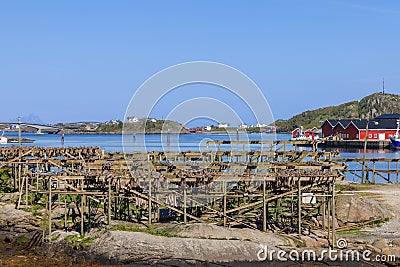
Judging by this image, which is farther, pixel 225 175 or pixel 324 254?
pixel 225 175

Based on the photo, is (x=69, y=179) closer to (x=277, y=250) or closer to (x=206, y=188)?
(x=206, y=188)

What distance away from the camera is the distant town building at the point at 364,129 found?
118938 mm

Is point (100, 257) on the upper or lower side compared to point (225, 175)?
lower

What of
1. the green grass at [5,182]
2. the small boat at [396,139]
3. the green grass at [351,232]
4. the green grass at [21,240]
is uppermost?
the small boat at [396,139]

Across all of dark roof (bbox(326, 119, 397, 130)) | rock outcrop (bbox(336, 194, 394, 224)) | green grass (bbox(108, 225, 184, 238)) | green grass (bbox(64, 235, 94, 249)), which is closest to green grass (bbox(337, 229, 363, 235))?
rock outcrop (bbox(336, 194, 394, 224))

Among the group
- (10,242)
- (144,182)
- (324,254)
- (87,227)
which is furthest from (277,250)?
(10,242)

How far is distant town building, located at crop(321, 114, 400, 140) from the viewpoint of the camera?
11894cm

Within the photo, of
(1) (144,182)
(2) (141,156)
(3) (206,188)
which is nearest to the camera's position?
(1) (144,182)

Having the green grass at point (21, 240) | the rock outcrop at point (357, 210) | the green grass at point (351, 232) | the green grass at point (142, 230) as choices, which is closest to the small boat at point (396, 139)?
the rock outcrop at point (357, 210)

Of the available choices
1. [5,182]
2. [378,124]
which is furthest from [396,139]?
[5,182]

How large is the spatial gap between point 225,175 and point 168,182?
2759 millimetres

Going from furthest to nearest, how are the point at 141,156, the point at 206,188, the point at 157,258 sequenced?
the point at 141,156, the point at 206,188, the point at 157,258

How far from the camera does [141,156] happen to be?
1692 inches

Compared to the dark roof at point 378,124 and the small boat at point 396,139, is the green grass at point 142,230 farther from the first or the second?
the dark roof at point 378,124
